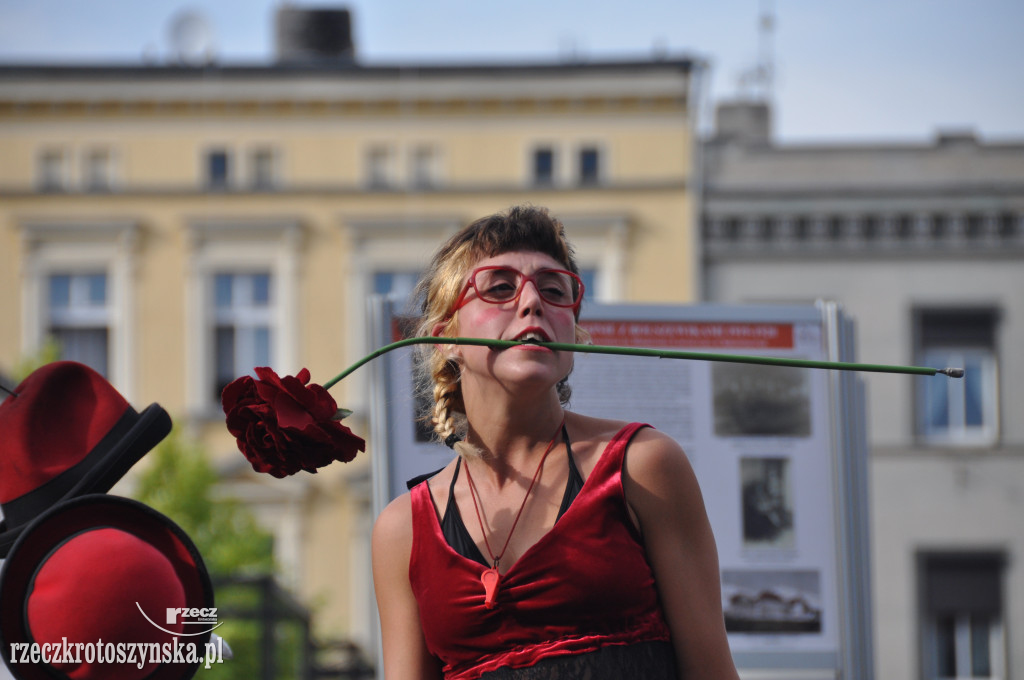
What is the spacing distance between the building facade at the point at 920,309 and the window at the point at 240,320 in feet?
20.8

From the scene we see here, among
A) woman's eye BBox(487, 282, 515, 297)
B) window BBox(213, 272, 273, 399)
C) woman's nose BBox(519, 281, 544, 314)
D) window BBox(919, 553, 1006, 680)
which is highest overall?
window BBox(213, 272, 273, 399)

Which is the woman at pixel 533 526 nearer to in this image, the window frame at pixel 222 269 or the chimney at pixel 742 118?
the window frame at pixel 222 269

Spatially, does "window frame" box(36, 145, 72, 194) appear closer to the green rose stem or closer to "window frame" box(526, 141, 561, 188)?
"window frame" box(526, 141, 561, 188)

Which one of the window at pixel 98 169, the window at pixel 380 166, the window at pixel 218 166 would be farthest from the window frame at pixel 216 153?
the window at pixel 380 166

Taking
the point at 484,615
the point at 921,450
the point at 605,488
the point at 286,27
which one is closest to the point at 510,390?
the point at 605,488

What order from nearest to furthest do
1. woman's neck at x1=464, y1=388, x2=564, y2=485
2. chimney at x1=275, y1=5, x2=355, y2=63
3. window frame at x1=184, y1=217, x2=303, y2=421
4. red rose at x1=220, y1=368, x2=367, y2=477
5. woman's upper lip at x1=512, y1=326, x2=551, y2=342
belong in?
red rose at x1=220, y1=368, x2=367, y2=477, woman's upper lip at x1=512, y1=326, x2=551, y2=342, woman's neck at x1=464, y1=388, x2=564, y2=485, window frame at x1=184, y1=217, x2=303, y2=421, chimney at x1=275, y1=5, x2=355, y2=63

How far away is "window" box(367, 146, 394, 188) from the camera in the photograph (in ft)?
63.7

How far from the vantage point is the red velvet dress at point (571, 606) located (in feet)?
6.99

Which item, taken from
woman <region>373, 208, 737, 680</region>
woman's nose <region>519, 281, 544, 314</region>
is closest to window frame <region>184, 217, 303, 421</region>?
woman <region>373, 208, 737, 680</region>

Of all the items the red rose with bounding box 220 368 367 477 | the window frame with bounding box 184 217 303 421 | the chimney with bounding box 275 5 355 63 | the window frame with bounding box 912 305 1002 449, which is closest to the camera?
the red rose with bounding box 220 368 367 477

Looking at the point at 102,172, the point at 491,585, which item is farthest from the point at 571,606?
the point at 102,172

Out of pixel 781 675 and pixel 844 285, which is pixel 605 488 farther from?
pixel 844 285

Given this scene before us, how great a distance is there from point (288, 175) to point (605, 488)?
17683 mm

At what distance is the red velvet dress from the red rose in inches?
12.0
